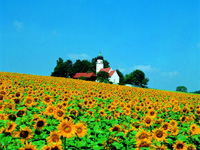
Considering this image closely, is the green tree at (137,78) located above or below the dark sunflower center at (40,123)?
above

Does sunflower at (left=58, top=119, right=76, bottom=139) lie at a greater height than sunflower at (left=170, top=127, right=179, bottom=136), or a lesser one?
greater

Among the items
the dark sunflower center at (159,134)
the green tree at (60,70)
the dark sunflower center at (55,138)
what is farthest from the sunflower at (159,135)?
the green tree at (60,70)

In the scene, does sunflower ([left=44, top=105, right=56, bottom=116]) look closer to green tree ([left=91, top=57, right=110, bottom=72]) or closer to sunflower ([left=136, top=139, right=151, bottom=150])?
sunflower ([left=136, top=139, right=151, bottom=150])

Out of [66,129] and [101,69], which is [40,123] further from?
[101,69]

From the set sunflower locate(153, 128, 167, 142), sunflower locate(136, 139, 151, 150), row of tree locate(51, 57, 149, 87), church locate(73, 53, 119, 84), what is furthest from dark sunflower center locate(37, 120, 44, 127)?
church locate(73, 53, 119, 84)

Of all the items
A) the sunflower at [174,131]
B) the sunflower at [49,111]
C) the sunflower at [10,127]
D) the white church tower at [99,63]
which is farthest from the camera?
the white church tower at [99,63]

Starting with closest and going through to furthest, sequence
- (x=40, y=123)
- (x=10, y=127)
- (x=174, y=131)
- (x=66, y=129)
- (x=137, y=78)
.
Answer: (x=66, y=129), (x=10, y=127), (x=40, y=123), (x=174, y=131), (x=137, y=78)

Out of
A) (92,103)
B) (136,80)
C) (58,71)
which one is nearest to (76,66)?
(58,71)

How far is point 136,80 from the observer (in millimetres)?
72000

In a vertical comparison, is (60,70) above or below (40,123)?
above

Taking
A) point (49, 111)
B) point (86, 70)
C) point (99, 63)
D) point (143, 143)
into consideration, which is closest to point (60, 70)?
point (86, 70)

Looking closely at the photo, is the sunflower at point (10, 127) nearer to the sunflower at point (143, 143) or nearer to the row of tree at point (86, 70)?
the sunflower at point (143, 143)

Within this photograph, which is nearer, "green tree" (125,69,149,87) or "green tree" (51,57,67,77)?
"green tree" (125,69,149,87)

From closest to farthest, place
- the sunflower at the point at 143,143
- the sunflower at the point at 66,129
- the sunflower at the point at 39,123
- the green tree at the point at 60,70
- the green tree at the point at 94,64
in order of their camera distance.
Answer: the sunflower at the point at 143,143 → the sunflower at the point at 66,129 → the sunflower at the point at 39,123 → the green tree at the point at 60,70 → the green tree at the point at 94,64
